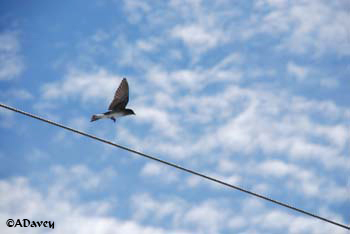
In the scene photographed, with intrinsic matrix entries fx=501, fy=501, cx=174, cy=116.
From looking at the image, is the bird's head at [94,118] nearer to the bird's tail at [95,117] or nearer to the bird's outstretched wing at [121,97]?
the bird's tail at [95,117]

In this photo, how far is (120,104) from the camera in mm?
8500

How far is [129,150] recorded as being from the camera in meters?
5.71

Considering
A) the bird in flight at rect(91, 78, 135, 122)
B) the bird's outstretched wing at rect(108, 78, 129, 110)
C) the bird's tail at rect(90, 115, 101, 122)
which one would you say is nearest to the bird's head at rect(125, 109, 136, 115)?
the bird in flight at rect(91, 78, 135, 122)

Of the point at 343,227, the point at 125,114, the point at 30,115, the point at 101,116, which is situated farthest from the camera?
the point at 125,114

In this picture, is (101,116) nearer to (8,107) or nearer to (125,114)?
(125,114)

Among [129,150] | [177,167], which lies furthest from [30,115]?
[177,167]

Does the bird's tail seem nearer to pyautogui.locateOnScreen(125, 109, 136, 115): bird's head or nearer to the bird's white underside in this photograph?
the bird's white underside

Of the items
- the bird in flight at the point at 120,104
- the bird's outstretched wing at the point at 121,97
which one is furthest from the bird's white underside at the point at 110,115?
the bird's outstretched wing at the point at 121,97

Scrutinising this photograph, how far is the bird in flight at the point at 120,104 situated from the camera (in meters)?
8.35

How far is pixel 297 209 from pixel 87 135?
2.57 metres

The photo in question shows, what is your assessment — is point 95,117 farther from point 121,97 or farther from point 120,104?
point 121,97

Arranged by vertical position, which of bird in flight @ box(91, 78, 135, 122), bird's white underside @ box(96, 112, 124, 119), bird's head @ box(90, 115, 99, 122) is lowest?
bird's head @ box(90, 115, 99, 122)

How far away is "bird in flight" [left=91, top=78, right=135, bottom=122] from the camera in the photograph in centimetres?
835

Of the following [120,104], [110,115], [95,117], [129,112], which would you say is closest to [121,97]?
[120,104]
